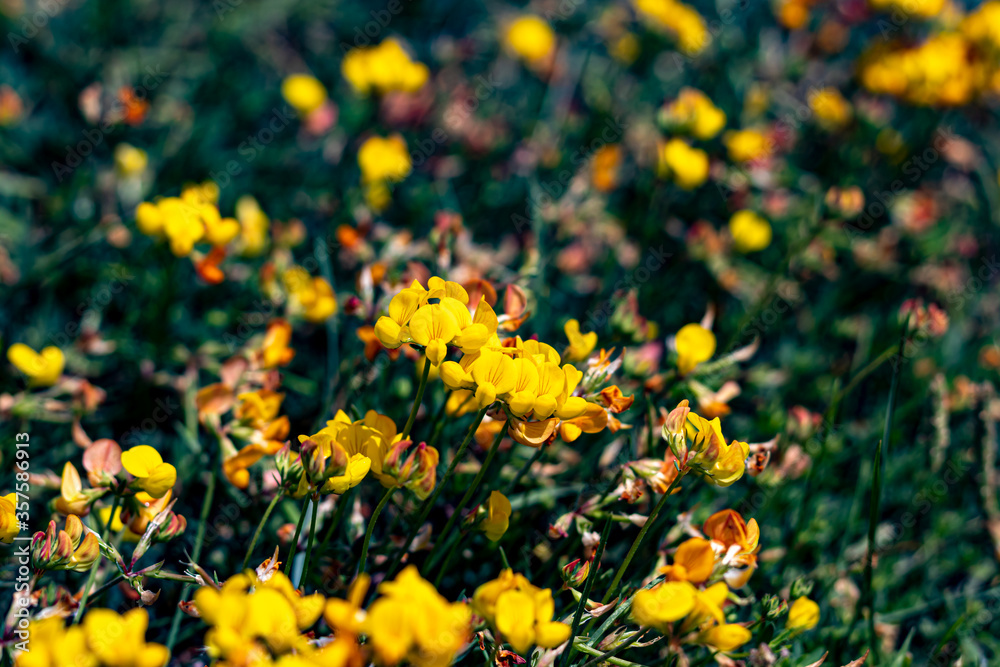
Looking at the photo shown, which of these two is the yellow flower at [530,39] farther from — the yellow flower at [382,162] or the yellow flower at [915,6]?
the yellow flower at [915,6]

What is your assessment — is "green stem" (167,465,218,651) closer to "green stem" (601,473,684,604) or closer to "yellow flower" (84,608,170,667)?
"yellow flower" (84,608,170,667)

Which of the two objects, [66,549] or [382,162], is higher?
[382,162]

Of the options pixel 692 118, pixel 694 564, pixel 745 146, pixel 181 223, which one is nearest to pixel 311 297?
pixel 181 223

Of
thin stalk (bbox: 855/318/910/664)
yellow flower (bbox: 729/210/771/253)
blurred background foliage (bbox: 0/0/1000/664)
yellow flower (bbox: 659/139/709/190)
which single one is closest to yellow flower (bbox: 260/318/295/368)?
blurred background foliage (bbox: 0/0/1000/664)

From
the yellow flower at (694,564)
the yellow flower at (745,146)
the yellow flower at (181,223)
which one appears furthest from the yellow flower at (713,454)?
the yellow flower at (745,146)

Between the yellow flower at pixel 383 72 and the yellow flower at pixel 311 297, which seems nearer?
the yellow flower at pixel 311 297

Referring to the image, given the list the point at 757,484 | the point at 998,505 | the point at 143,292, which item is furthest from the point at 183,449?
the point at 998,505

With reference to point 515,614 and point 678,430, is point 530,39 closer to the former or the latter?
point 678,430
